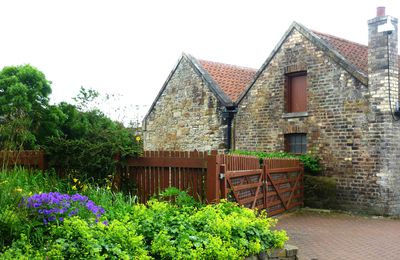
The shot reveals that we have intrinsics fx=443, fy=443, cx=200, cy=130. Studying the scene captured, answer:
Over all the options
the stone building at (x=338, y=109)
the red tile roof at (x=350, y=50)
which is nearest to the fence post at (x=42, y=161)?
the stone building at (x=338, y=109)

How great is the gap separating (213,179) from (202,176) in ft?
1.04

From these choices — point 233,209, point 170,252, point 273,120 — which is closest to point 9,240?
point 170,252

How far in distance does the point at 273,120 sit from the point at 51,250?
12.9 m

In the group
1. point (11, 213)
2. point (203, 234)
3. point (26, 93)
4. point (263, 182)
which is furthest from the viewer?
point (26, 93)

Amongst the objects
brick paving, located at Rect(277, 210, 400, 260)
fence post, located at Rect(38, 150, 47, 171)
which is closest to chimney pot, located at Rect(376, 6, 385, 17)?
brick paving, located at Rect(277, 210, 400, 260)

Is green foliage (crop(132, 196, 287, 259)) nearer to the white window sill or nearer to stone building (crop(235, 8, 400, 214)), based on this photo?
stone building (crop(235, 8, 400, 214))

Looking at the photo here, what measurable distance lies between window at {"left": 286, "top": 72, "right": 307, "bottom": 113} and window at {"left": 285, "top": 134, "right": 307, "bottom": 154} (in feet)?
3.13

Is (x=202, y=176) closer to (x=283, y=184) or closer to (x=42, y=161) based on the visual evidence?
(x=42, y=161)

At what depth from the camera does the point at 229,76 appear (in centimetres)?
2062

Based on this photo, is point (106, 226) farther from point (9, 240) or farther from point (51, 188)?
point (51, 188)

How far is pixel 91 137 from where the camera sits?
1089 centimetres

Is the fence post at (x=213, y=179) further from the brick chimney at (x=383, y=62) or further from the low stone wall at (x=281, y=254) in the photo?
the brick chimney at (x=383, y=62)

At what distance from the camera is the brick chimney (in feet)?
45.2

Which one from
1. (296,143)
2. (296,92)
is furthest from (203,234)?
(296,92)
